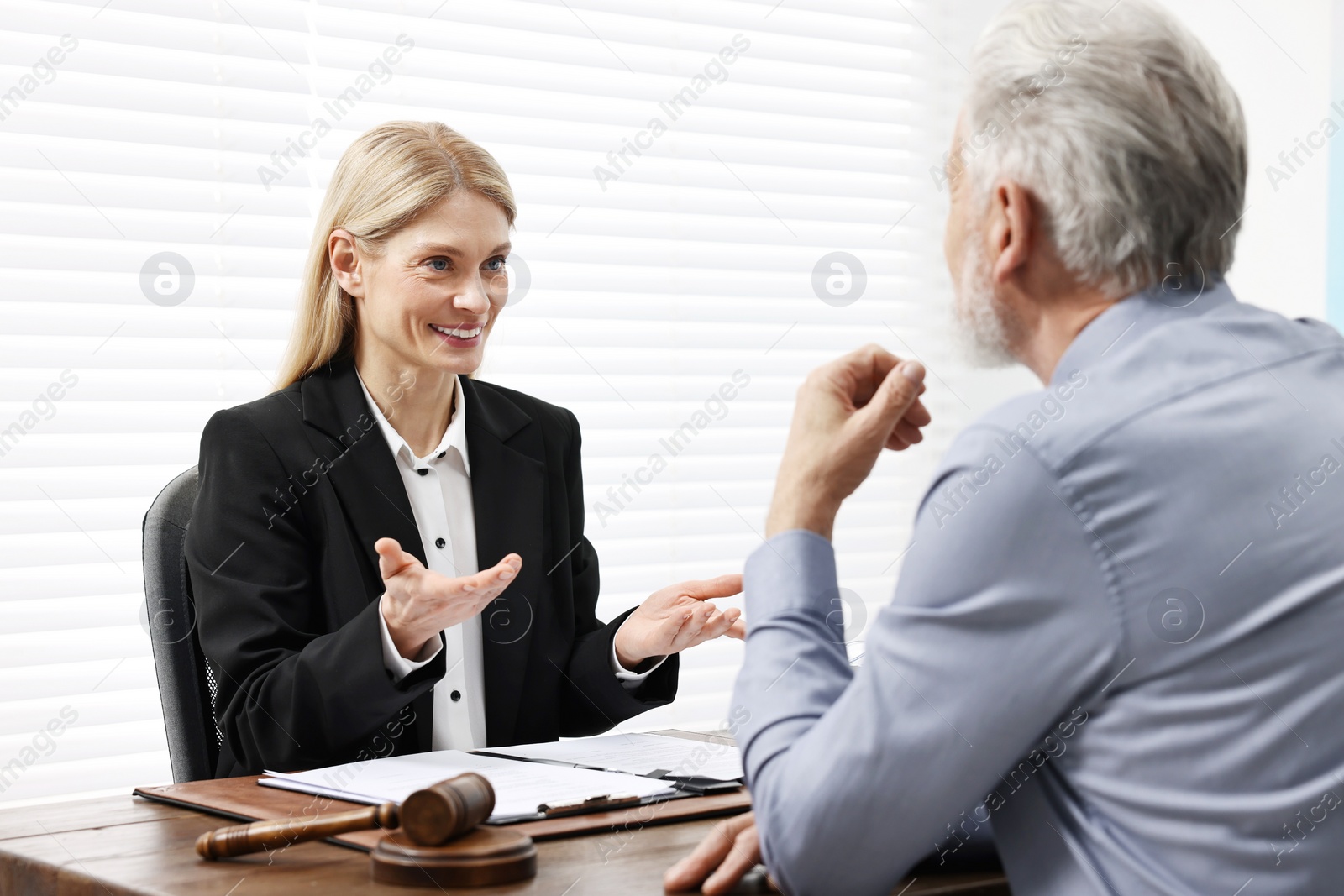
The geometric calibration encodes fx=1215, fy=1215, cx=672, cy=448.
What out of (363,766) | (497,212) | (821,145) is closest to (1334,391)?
(363,766)

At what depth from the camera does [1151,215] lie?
3.34ft

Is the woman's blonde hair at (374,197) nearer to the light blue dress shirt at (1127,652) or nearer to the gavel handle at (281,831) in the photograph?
the gavel handle at (281,831)

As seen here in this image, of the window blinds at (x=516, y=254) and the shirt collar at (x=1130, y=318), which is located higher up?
the window blinds at (x=516, y=254)

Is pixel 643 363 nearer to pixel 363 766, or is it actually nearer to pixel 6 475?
pixel 6 475

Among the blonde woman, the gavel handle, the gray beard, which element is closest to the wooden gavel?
the gavel handle

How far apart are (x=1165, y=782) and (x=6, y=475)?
7.65ft

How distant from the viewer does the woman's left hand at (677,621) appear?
1782mm

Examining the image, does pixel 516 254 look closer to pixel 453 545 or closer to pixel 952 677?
pixel 453 545

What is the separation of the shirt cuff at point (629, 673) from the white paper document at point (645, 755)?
204mm

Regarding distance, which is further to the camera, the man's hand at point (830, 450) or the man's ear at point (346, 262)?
the man's ear at point (346, 262)

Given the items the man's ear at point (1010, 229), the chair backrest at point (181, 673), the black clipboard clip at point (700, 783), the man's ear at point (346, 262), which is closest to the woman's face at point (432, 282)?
the man's ear at point (346, 262)

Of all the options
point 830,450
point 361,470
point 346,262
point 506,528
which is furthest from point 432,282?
point 830,450

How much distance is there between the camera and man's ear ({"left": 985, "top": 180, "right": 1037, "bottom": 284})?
105 centimetres

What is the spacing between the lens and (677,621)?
182cm
